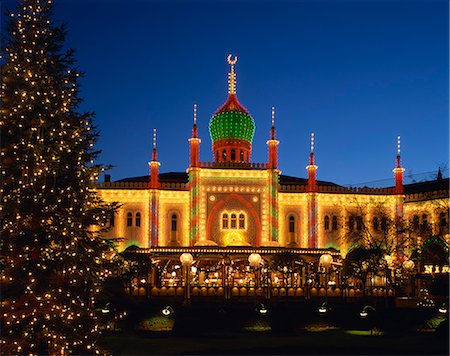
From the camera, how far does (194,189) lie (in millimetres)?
47031

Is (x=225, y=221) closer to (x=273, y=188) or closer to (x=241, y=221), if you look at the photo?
(x=241, y=221)

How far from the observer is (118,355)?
20453 mm

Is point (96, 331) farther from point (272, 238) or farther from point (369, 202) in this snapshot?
point (369, 202)

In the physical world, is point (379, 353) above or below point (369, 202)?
below

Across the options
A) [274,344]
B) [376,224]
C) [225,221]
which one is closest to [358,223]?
[376,224]

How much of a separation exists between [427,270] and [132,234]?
72.0 feet

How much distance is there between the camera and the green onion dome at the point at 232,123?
51469 mm

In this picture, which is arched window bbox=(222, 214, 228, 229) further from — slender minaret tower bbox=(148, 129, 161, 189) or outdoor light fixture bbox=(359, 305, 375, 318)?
outdoor light fixture bbox=(359, 305, 375, 318)

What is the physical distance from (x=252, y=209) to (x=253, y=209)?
81 millimetres

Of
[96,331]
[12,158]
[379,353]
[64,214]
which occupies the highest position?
[12,158]

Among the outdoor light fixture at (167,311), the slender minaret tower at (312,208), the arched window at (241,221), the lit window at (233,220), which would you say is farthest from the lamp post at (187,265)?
the slender minaret tower at (312,208)

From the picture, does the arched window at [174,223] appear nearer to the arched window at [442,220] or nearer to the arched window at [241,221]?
the arched window at [241,221]

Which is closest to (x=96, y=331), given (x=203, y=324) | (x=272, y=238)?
(x=203, y=324)

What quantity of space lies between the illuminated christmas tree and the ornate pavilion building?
29531 mm
